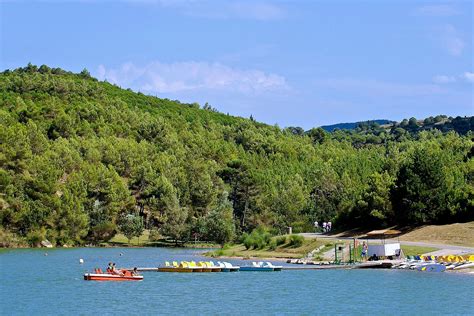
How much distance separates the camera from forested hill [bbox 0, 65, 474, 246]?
89.9 meters

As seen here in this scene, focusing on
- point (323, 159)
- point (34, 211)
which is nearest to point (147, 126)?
point (323, 159)

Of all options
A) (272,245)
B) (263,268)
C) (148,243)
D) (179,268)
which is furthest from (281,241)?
(148,243)

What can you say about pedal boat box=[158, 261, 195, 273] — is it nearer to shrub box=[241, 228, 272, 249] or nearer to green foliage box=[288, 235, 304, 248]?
green foliage box=[288, 235, 304, 248]

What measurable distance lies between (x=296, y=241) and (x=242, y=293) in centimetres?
3215

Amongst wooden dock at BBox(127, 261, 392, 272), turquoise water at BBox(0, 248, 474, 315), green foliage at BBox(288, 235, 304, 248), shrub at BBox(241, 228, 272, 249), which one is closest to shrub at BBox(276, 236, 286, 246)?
green foliage at BBox(288, 235, 304, 248)

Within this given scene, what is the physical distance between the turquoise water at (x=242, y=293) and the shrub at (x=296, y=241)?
18165 millimetres

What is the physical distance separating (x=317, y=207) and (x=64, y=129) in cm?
4938

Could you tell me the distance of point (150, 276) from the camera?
65.4 m

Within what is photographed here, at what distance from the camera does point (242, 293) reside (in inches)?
2163

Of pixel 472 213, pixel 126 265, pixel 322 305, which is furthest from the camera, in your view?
pixel 472 213

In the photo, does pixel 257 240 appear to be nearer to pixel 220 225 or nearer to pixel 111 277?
pixel 220 225

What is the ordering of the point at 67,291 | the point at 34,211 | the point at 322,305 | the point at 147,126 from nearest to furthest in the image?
the point at 322,305 → the point at 67,291 → the point at 34,211 → the point at 147,126

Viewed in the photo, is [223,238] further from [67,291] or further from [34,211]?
[67,291]

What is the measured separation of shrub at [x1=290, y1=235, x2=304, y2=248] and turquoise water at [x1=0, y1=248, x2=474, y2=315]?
18.2 meters
